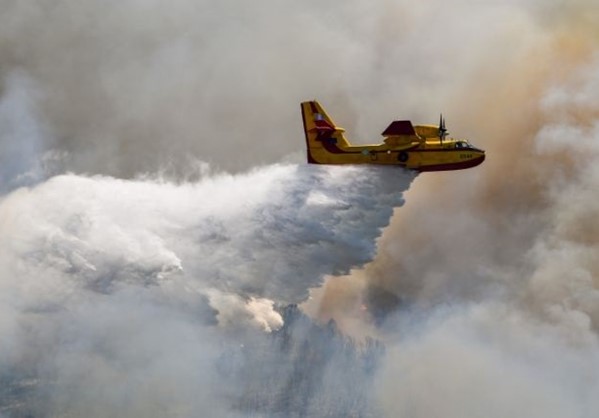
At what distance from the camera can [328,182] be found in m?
54.3

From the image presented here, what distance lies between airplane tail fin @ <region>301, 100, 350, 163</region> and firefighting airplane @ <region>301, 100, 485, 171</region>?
70 mm

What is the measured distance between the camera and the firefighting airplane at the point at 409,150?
174 feet

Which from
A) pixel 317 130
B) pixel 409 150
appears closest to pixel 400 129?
pixel 409 150

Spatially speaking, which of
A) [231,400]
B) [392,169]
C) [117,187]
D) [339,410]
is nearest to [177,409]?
[231,400]

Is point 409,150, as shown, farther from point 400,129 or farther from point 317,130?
point 317,130

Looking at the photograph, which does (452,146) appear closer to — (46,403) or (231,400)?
(231,400)

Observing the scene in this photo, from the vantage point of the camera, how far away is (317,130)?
55750 millimetres

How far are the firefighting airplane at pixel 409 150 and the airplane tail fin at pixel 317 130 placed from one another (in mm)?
70

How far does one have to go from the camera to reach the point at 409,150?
53.0 meters

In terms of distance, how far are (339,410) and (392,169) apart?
3155 inches

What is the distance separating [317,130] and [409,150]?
6.86 meters

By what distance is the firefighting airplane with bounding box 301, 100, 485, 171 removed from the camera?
52969 millimetres

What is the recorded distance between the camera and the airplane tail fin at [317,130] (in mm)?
55312

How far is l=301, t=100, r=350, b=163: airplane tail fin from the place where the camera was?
55312mm
